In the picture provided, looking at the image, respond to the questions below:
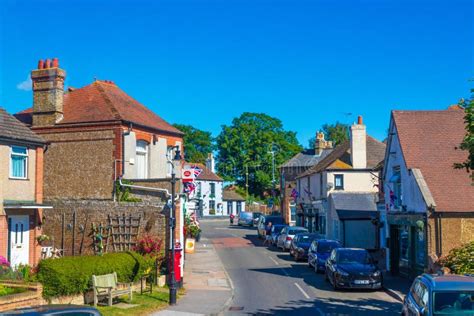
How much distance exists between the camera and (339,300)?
1964 centimetres

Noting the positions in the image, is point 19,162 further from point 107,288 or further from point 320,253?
point 320,253

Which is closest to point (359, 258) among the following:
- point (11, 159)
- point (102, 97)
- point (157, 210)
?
point (157, 210)

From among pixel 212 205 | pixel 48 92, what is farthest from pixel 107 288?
pixel 212 205

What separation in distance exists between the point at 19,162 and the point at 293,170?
45788 mm

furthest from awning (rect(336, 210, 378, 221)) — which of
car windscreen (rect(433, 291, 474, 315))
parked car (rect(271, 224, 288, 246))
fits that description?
car windscreen (rect(433, 291, 474, 315))

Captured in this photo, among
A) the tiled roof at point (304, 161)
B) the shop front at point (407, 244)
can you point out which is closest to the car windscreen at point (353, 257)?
the shop front at point (407, 244)

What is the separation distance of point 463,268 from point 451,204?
10.1ft

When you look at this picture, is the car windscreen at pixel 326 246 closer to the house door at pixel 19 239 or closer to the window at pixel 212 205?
the house door at pixel 19 239

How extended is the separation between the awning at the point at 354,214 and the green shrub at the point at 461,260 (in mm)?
18422

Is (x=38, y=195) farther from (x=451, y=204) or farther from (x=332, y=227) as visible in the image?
(x=332, y=227)

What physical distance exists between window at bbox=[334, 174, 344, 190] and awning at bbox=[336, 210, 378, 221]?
4051 mm

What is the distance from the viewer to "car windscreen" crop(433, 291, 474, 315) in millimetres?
11367

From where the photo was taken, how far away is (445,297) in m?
11.6

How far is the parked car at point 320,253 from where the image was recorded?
27172 millimetres
